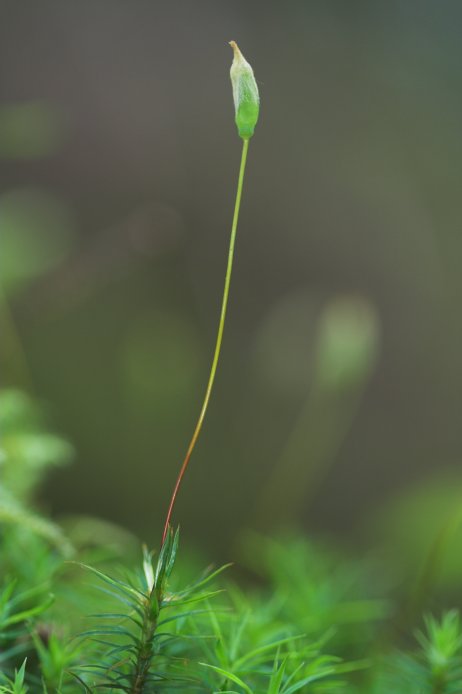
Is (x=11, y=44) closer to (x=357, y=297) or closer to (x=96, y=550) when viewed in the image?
(x=357, y=297)

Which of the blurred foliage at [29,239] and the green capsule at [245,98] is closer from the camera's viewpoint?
the green capsule at [245,98]

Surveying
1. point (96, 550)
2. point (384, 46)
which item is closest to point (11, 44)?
point (384, 46)

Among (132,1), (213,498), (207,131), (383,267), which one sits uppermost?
(132,1)

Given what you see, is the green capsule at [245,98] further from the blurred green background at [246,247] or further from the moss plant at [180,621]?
the blurred green background at [246,247]

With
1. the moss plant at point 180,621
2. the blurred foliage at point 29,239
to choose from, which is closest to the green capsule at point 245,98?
the moss plant at point 180,621

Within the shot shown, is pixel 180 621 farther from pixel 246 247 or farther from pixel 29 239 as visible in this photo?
pixel 246 247

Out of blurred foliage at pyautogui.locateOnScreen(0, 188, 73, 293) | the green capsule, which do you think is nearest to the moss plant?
the green capsule

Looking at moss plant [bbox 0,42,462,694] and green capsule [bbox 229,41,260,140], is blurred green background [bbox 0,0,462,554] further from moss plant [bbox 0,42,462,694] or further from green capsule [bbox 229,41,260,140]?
green capsule [bbox 229,41,260,140]

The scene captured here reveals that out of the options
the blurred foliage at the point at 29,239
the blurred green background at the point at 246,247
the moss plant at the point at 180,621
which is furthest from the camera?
the blurred green background at the point at 246,247

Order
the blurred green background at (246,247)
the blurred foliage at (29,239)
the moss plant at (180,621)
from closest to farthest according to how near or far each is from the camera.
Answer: the moss plant at (180,621) → the blurred foliage at (29,239) → the blurred green background at (246,247)
